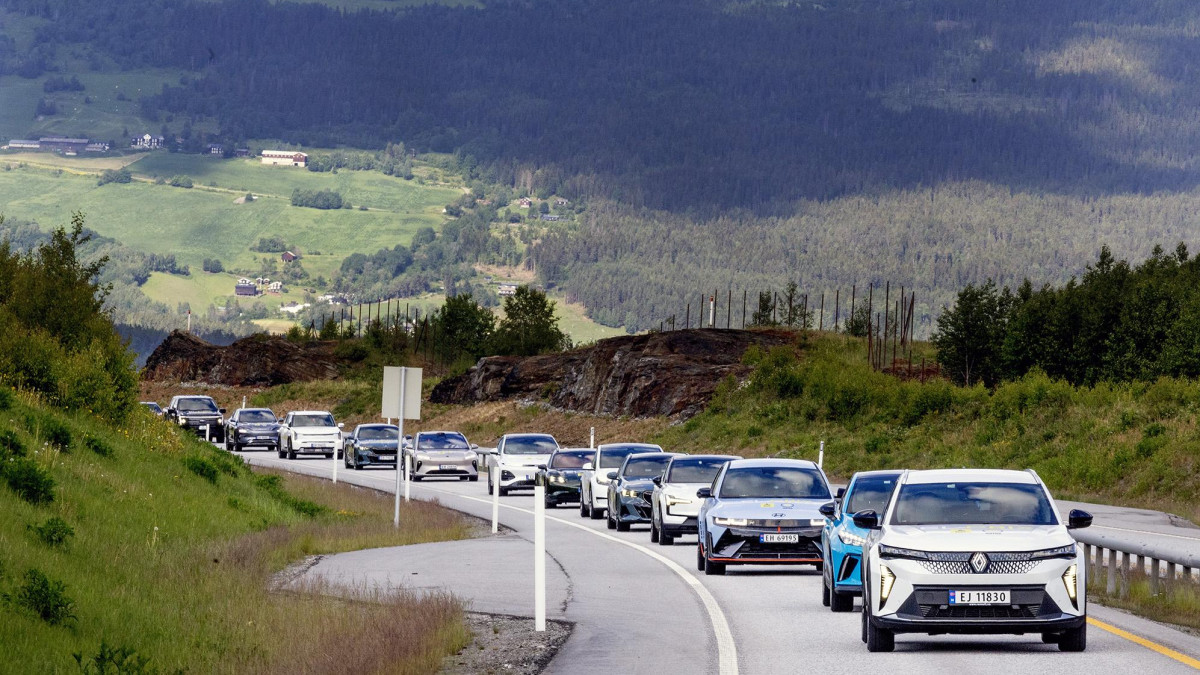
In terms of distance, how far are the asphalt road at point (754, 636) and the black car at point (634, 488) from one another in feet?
21.5

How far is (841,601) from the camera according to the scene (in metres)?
18.8

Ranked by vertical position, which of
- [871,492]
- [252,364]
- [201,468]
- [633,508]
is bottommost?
[252,364]

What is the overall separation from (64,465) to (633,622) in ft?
40.8

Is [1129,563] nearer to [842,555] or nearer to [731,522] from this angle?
[731,522]

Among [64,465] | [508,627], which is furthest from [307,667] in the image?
[64,465]

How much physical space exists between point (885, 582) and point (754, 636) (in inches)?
71.4

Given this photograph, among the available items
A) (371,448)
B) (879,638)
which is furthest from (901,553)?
(371,448)

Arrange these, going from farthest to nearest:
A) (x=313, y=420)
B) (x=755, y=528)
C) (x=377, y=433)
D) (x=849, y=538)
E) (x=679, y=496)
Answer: (x=313, y=420)
(x=377, y=433)
(x=679, y=496)
(x=755, y=528)
(x=849, y=538)

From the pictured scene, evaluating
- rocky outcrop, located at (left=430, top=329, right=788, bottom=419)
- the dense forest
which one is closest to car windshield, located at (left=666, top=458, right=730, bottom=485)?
rocky outcrop, located at (left=430, top=329, right=788, bottom=419)

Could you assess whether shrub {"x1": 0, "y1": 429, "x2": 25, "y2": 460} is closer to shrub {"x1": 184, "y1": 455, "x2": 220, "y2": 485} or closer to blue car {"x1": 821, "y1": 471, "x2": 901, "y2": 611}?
shrub {"x1": 184, "y1": 455, "x2": 220, "y2": 485}

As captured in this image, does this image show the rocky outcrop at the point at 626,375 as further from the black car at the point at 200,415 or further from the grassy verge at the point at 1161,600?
the grassy verge at the point at 1161,600

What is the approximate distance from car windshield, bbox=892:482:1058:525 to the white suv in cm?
4928

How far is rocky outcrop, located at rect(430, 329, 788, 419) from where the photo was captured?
84750mm

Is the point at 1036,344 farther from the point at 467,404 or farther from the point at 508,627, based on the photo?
the point at 508,627
